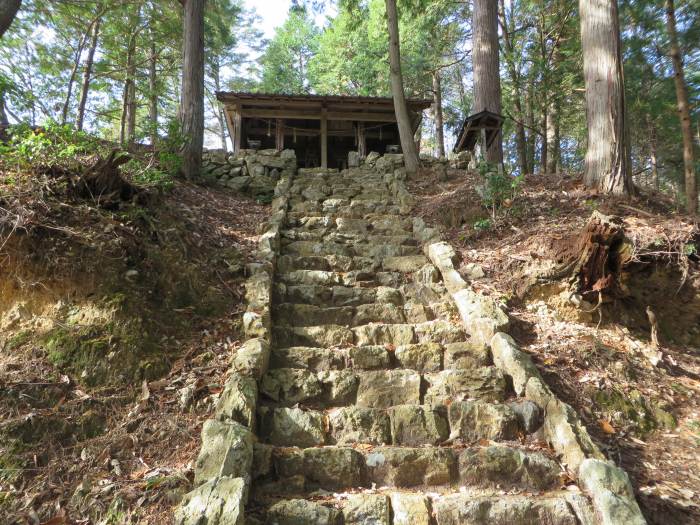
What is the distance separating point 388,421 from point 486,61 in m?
10.6

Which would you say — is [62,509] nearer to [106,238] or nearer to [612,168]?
[106,238]

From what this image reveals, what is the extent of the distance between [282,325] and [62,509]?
2312mm

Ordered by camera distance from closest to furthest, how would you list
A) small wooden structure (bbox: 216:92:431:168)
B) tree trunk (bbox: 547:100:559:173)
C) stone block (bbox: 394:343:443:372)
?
stone block (bbox: 394:343:443:372)
small wooden structure (bbox: 216:92:431:168)
tree trunk (bbox: 547:100:559:173)

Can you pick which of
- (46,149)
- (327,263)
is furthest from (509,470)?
(46,149)

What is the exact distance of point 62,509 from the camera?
2439mm

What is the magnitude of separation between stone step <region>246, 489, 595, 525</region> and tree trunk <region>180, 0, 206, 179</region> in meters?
7.32

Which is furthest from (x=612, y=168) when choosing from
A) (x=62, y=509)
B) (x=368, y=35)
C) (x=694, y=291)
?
(x=368, y=35)

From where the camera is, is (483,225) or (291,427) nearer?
(291,427)

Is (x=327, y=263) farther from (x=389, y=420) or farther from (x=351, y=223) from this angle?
(x=389, y=420)

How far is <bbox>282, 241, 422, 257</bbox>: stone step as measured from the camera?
19.8ft

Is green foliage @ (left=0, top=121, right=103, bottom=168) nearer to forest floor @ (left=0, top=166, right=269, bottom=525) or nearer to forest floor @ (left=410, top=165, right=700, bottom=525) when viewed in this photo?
forest floor @ (left=0, top=166, right=269, bottom=525)

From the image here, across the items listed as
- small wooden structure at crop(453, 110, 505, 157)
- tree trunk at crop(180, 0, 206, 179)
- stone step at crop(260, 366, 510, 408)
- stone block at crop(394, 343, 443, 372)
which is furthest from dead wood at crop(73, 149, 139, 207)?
small wooden structure at crop(453, 110, 505, 157)

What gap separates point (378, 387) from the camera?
3541 mm

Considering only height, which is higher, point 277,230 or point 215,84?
point 215,84
